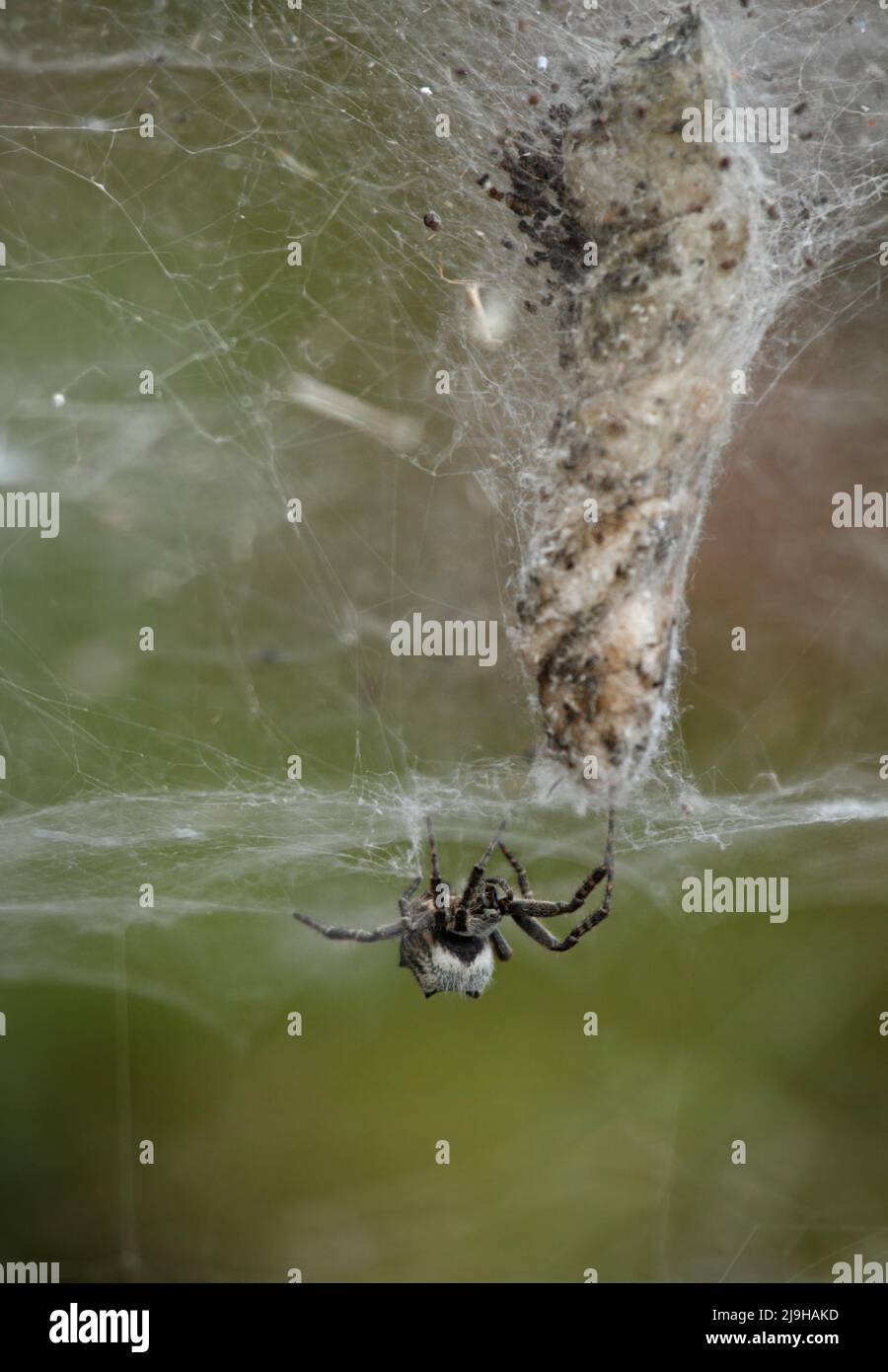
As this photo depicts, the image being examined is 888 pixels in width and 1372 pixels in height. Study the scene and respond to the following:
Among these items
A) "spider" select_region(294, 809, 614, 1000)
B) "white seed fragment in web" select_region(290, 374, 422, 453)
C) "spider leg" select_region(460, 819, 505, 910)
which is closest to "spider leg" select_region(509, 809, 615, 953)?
"spider" select_region(294, 809, 614, 1000)

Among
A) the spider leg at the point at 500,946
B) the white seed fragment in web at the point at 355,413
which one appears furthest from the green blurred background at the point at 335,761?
the spider leg at the point at 500,946

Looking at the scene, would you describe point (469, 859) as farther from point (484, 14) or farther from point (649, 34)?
point (484, 14)

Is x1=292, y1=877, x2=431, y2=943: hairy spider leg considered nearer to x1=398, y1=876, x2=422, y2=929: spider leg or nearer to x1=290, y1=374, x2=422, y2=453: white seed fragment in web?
x1=398, y1=876, x2=422, y2=929: spider leg

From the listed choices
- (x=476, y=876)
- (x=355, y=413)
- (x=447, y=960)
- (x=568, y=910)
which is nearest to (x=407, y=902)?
(x=447, y=960)

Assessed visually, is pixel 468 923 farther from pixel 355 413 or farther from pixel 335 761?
pixel 355 413

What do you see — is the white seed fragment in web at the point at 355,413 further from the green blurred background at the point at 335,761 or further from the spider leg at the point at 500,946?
the spider leg at the point at 500,946

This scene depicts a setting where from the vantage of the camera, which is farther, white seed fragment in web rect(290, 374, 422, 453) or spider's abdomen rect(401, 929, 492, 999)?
white seed fragment in web rect(290, 374, 422, 453)
